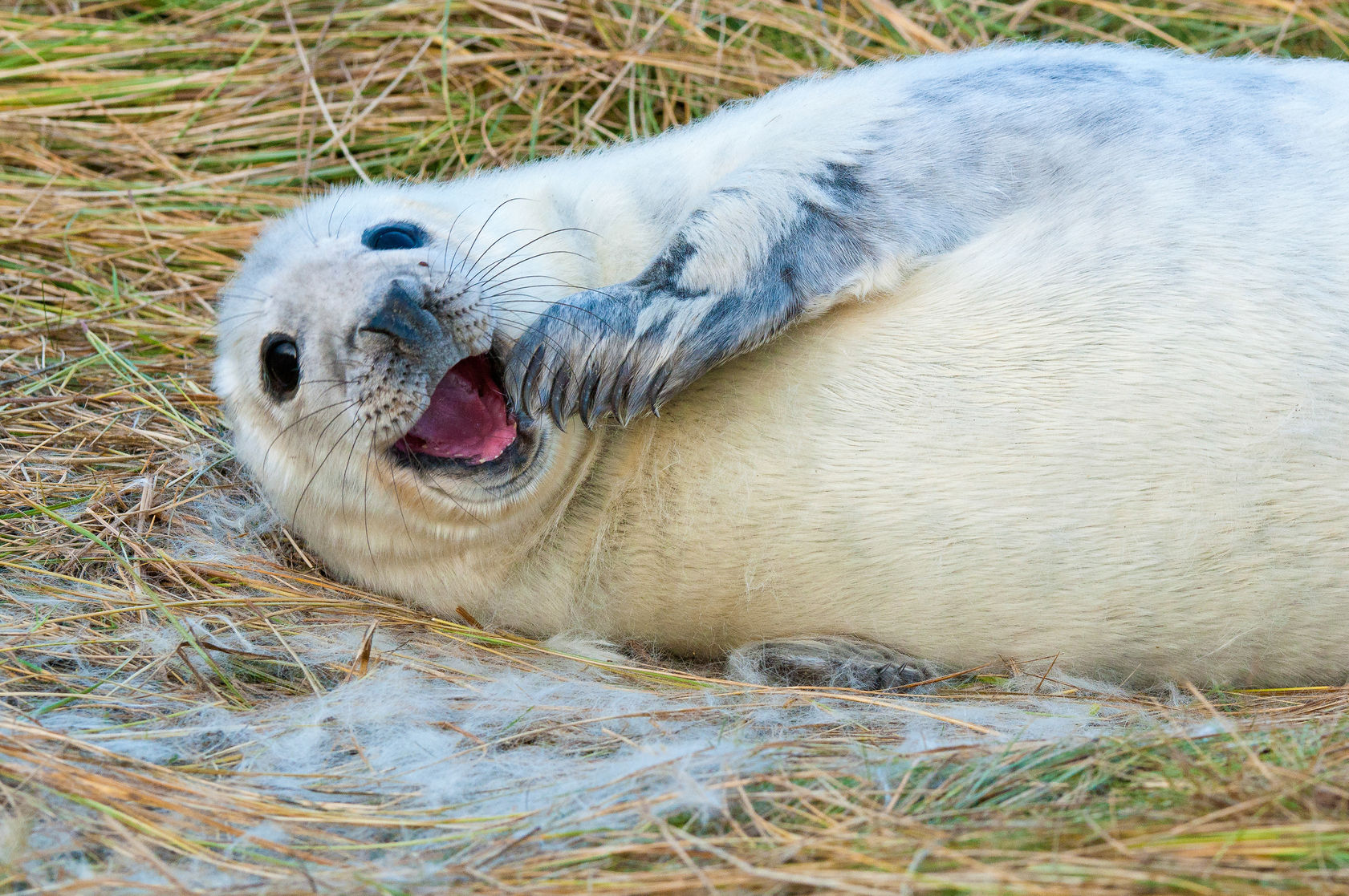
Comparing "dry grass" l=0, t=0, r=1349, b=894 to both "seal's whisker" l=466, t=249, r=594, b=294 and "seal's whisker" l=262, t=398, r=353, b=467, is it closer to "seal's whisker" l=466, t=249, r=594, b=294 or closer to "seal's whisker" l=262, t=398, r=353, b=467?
"seal's whisker" l=262, t=398, r=353, b=467

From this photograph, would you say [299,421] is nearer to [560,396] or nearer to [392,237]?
[392,237]

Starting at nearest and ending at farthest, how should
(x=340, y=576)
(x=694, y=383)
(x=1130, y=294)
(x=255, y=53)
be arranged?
1. (x=1130, y=294)
2. (x=694, y=383)
3. (x=340, y=576)
4. (x=255, y=53)

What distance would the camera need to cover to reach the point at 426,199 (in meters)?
3.16

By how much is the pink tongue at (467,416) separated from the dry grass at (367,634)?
1.47 feet

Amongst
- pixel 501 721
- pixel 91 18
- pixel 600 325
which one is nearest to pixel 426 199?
pixel 600 325

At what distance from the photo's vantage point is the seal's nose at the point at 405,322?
2.61 m

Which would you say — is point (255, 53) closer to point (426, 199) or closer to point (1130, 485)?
point (426, 199)

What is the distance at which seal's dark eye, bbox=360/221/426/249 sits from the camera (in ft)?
9.43

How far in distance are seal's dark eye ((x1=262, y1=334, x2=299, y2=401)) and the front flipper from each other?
51cm

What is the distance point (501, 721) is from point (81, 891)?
81 centimetres

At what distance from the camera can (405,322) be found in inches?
103

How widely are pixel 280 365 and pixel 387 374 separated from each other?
0.35m

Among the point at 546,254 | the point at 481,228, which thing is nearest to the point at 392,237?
the point at 481,228

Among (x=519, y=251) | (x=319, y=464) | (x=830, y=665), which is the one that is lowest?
(x=830, y=665)
